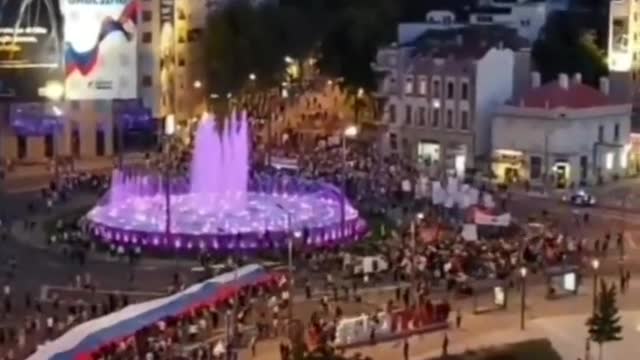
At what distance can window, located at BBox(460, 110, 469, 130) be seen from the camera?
91688 mm

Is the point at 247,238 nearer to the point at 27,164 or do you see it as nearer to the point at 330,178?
the point at 330,178

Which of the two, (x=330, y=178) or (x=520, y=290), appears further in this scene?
(x=330, y=178)

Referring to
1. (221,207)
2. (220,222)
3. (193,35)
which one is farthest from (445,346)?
(193,35)

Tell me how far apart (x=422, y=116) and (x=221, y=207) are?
2564 cm

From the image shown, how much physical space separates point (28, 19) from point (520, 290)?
138 ft

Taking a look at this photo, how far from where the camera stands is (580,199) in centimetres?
8025

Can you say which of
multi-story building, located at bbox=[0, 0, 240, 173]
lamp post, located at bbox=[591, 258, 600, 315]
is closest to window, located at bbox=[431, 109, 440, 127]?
multi-story building, located at bbox=[0, 0, 240, 173]

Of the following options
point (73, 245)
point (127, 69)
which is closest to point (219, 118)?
point (127, 69)

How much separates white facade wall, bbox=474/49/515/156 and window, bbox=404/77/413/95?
5.10 metres

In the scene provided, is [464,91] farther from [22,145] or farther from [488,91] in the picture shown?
[22,145]

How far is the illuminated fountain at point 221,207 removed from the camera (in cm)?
6488

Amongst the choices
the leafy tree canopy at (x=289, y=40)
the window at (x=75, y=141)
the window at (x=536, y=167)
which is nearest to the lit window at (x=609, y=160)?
the window at (x=536, y=167)

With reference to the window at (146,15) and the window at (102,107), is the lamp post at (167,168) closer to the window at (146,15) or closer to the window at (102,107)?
the window at (102,107)

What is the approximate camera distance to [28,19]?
89750mm
